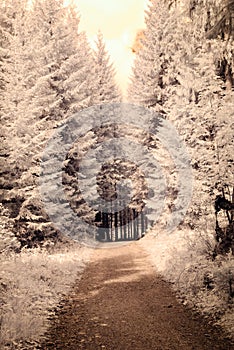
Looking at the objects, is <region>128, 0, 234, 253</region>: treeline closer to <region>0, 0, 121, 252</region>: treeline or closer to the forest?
the forest

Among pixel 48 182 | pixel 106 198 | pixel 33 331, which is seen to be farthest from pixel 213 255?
pixel 106 198

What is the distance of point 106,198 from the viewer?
36.2m

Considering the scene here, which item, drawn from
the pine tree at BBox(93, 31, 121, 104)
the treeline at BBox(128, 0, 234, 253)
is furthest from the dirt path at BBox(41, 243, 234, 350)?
the pine tree at BBox(93, 31, 121, 104)

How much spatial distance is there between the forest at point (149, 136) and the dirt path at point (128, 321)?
1.98 feet

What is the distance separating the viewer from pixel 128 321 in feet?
27.2

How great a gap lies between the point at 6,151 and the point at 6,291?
7.13 meters

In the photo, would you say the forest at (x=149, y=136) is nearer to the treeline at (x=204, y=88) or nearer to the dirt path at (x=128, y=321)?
the treeline at (x=204, y=88)

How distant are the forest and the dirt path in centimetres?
60

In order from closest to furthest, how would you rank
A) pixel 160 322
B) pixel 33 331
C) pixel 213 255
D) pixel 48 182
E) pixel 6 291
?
pixel 33 331 < pixel 160 322 < pixel 6 291 < pixel 213 255 < pixel 48 182

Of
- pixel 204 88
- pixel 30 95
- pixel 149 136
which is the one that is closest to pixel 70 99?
pixel 30 95

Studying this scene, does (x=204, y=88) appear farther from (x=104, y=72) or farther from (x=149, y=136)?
(x=104, y=72)

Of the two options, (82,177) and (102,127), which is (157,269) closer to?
(82,177)

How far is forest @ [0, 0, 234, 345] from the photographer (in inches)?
371

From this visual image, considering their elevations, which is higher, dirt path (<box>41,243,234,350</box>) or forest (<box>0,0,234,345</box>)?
forest (<box>0,0,234,345</box>)
